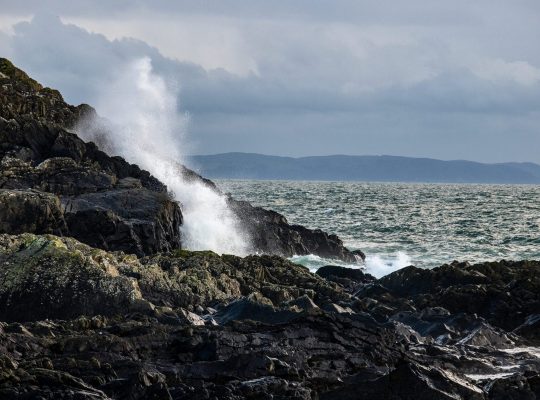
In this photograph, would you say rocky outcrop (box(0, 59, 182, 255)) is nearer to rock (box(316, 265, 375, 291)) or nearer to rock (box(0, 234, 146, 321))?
rock (box(316, 265, 375, 291))

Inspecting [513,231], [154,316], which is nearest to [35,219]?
[154,316]

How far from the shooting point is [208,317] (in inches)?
717

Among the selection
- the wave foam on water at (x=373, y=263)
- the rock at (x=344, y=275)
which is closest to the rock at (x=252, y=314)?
the rock at (x=344, y=275)

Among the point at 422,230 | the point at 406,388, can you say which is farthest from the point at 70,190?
the point at 422,230

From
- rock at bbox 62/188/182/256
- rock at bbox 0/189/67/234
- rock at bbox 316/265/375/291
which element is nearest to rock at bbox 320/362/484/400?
rock at bbox 316/265/375/291

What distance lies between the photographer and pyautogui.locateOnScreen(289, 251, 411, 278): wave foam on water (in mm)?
38500

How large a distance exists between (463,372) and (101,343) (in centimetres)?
536

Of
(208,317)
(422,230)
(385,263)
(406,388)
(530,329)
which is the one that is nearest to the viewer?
(406,388)

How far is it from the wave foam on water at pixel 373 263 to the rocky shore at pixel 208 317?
21.6 ft

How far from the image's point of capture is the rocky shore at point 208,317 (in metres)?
12.5

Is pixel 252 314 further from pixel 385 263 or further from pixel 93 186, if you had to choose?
pixel 385 263

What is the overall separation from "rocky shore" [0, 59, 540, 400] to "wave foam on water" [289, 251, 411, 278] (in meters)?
6.58

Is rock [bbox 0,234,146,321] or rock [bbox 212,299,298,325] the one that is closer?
rock [bbox 212,299,298,325]

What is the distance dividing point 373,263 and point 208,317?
25465 mm
